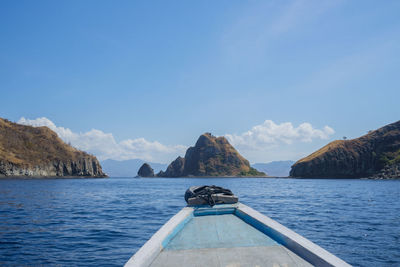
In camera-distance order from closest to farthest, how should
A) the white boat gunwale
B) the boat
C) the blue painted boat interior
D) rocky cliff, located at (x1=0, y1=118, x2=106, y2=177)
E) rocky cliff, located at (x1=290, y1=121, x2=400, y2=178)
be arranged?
the white boat gunwale
the boat
the blue painted boat interior
rocky cliff, located at (x1=0, y1=118, x2=106, y2=177)
rocky cliff, located at (x1=290, y1=121, x2=400, y2=178)

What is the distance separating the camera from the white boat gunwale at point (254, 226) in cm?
404

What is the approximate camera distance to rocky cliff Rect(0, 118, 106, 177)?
435ft

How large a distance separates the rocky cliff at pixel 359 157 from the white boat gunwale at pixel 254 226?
153650 mm

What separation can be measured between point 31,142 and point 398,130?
217344 millimetres

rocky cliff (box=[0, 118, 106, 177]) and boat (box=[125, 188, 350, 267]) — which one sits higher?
rocky cliff (box=[0, 118, 106, 177])

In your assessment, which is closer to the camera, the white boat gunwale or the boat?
the white boat gunwale

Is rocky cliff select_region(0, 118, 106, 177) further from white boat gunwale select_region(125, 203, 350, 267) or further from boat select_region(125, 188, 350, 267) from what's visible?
boat select_region(125, 188, 350, 267)

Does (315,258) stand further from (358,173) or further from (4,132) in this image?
(4,132)

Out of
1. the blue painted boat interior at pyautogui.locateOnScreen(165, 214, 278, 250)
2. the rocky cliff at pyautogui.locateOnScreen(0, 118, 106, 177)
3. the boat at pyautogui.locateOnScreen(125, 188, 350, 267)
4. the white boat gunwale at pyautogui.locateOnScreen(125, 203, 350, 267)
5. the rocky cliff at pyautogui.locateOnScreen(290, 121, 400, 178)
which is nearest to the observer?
the white boat gunwale at pyautogui.locateOnScreen(125, 203, 350, 267)

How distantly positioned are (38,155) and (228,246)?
179 metres

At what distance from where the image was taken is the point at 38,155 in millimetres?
155000

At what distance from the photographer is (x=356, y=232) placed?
41.2 ft

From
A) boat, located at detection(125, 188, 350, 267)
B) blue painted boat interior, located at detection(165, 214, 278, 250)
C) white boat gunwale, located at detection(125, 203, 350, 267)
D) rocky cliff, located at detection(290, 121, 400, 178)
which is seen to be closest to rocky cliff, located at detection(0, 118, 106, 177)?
rocky cliff, located at detection(290, 121, 400, 178)

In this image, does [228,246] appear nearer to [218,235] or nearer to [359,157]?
[218,235]
